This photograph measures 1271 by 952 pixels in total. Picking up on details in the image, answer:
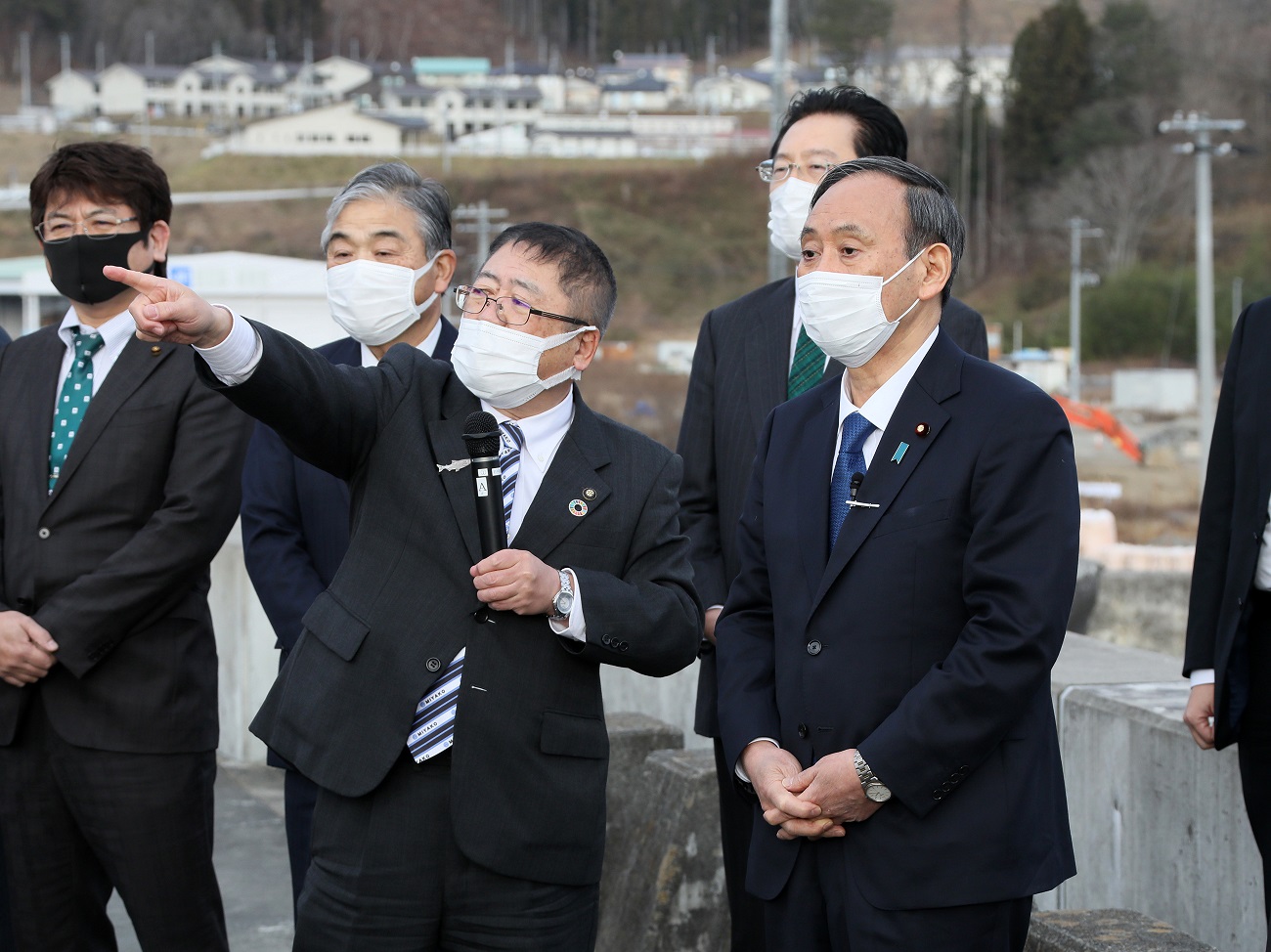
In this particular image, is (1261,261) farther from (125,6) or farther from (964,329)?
(125,6)

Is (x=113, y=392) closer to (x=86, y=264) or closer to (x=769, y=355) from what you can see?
(x=86, y=264)

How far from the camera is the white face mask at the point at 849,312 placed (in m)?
2.92

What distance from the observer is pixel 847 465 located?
296 cm

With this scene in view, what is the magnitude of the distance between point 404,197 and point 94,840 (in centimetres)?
172

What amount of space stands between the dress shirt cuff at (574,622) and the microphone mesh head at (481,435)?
10.2 inches

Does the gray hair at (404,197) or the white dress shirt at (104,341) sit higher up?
the gray hair at (404,197)

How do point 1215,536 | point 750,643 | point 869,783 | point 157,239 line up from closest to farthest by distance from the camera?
point 869,783, point 750,643, point 1215,536, point 157,239

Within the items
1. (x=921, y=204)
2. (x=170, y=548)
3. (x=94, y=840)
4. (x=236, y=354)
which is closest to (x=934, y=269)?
(x=921, y=204)

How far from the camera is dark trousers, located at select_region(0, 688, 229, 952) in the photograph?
380cm

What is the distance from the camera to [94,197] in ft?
13.1

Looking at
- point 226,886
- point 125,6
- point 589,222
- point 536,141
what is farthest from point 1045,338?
point 125,6

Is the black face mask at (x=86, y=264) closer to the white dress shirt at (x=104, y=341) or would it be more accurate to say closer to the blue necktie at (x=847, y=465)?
the white dress shirt at (x=104, y=341)

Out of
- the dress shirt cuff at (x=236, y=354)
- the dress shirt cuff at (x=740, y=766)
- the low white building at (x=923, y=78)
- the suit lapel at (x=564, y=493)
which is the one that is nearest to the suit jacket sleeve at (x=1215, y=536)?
the dress shirt cuff at (x=740, y=766)

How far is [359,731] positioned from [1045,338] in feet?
196
